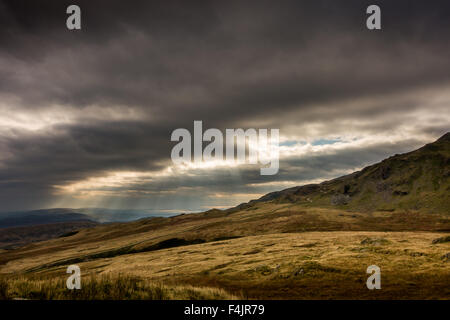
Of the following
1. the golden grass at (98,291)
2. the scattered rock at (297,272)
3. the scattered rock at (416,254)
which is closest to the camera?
the golden grass at (98,291)

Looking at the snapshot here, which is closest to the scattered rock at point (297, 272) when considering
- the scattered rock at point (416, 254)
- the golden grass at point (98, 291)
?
the golden grass at point (98, 291)

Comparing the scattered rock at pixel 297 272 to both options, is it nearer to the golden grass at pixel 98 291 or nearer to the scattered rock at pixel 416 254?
the golden grass at pixel 98 291

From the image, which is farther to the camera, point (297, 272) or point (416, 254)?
point (416, 254)

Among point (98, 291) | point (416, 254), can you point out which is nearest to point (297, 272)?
point (416, 254)

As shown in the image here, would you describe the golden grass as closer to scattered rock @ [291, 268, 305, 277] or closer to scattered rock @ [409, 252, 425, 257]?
scattered rock @ [291, 268, 305, 277]

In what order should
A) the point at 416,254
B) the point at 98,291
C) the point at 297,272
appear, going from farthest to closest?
the point at 416,254 < the point at 297,272 < the point at 98,291

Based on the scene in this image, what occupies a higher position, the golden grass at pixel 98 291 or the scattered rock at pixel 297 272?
the golden grass at pixel 98 291

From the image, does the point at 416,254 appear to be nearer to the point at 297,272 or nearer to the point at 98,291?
the point at 297,272

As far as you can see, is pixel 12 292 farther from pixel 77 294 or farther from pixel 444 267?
pixel 444 267

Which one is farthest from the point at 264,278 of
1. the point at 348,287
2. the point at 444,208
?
the point at 444,208

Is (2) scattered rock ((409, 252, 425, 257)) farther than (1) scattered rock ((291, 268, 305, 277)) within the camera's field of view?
Yes

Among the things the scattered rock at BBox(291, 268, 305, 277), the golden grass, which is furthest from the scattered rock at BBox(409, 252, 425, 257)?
the golden grass

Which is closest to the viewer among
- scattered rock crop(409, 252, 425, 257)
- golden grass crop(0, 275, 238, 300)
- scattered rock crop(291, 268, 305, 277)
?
golden grass crop(0, 275, 238, 300)
